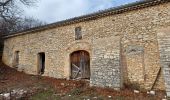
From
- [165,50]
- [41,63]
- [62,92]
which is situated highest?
[165,50]

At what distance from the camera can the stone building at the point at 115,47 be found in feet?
37.4

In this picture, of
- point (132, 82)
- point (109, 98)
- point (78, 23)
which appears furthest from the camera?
point (78, 23)

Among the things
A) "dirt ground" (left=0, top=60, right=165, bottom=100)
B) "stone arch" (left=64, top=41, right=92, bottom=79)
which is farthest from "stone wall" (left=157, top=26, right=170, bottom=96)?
"stone arch" (left=64, top=41, right=92, bottom=79)

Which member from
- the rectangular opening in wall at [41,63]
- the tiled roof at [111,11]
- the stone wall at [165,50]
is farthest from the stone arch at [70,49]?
the stone wall at [165,50]

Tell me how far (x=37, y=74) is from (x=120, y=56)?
765 centimetres

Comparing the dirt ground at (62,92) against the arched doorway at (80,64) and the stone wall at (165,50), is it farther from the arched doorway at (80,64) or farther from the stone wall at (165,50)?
the stone wall at (165,50)

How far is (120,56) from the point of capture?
41.0ft

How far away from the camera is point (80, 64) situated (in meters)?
14.9

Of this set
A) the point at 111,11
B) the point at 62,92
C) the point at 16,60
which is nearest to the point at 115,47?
the point at 111,11

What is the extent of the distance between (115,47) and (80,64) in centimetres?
313

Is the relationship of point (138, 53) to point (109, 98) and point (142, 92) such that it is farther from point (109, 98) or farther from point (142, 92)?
point (109, 98)

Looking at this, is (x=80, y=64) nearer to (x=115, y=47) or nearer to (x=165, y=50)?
→ (x=115, y=47)

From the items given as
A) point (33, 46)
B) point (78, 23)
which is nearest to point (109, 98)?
point (78, 23)

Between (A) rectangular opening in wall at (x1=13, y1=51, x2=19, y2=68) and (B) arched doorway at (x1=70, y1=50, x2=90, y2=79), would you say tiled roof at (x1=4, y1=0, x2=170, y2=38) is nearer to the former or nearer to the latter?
(B) arched doorway at (x1=70, y1=50, x2=90, y2=79)
